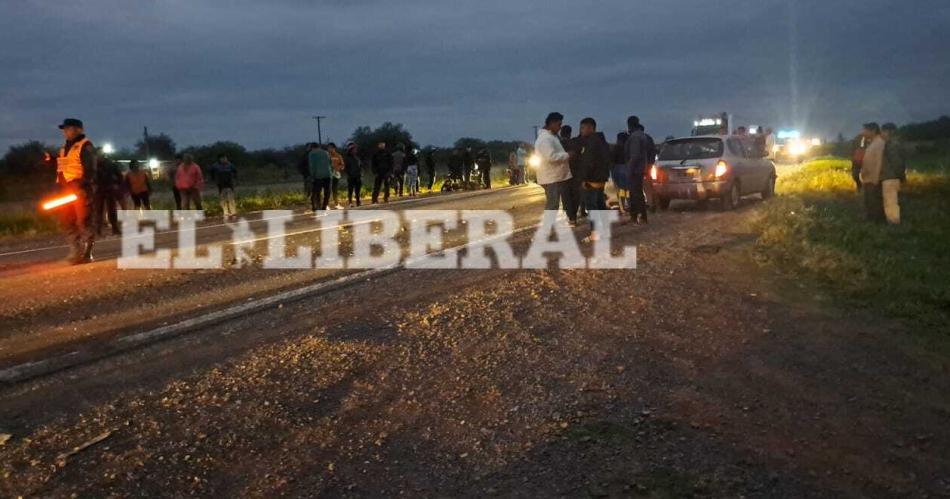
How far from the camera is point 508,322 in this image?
22.0 feet

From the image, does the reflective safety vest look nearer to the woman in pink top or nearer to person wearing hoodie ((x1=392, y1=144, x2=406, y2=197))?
the woman in pink top

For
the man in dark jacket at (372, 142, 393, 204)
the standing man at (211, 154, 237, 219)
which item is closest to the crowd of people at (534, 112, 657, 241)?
the standing man at (211, 154, 237, 219)

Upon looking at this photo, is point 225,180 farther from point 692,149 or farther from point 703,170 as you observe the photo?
point 703,170

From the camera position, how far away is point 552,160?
38.3ft

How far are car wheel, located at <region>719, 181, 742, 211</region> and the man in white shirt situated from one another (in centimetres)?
583

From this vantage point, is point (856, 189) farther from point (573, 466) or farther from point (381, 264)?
point (573, 466)

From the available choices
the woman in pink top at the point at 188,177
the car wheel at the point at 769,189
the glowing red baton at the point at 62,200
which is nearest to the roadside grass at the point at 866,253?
the car wheel at the point at 769,189

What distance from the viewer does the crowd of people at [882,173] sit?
Result: 12789 mm

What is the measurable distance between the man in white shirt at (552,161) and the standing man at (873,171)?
4848mm

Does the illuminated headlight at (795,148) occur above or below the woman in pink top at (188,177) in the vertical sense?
above

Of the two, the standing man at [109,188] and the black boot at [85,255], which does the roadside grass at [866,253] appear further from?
the standing man at [109,188]

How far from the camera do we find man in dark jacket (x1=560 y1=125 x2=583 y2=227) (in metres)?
12.4

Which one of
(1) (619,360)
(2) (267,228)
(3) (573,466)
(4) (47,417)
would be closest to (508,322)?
(1) (619,360)

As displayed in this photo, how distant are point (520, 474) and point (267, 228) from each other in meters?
13.0
